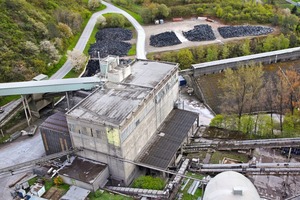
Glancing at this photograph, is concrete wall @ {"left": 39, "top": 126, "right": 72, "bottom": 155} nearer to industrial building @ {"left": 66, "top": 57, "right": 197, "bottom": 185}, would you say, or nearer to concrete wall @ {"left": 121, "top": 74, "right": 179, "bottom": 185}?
industrial building @ {"left": 66, "top": 57, "right": 197, "bottom": 185}

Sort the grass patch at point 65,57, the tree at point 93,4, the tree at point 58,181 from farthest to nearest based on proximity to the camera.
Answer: the tree at point 93,4
the grass patch at point 65,57
the tree at point 58,181

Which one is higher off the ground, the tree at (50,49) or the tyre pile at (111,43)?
the tree at (50,49)

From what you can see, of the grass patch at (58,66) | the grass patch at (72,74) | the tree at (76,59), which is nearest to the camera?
the grass patch at (72,74)

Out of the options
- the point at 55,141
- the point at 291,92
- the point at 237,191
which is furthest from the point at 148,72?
the point at 237,191

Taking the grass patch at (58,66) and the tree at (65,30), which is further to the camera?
the tree at (65,30)

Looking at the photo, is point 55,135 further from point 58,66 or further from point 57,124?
point 58,66

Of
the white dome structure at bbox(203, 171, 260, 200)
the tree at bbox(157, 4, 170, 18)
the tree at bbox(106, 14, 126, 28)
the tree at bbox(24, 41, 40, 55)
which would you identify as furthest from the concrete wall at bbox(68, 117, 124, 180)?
the tree at bbox(157, 4, 170, 18)

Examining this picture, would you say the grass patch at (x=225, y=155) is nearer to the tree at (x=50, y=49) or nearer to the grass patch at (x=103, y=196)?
the grass patch at (x=103, y=196)

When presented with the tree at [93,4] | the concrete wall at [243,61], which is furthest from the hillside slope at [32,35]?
the concrete wall at [243,61]
